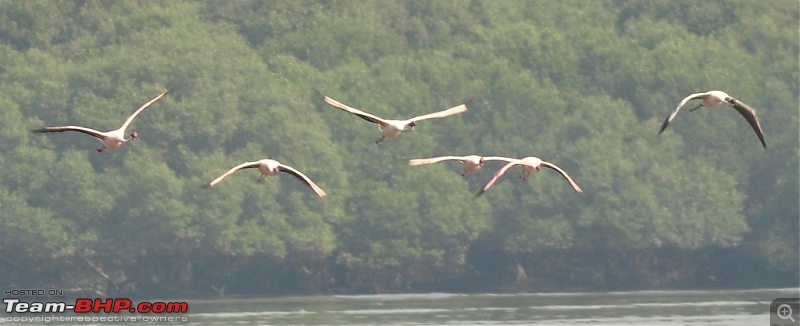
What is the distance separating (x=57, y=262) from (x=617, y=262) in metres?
26.9

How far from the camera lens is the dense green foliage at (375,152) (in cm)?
9544

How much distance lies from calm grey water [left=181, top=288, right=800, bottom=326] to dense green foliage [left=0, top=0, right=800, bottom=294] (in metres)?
4.52

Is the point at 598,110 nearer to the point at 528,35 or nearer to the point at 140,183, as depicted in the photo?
the point at 528,35

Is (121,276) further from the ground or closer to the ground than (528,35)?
closer to the ground

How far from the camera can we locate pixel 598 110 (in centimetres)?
10256

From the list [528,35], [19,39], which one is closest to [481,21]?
[528,35]

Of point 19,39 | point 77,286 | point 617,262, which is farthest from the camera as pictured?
point 19,39

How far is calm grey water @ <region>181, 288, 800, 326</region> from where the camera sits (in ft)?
228
